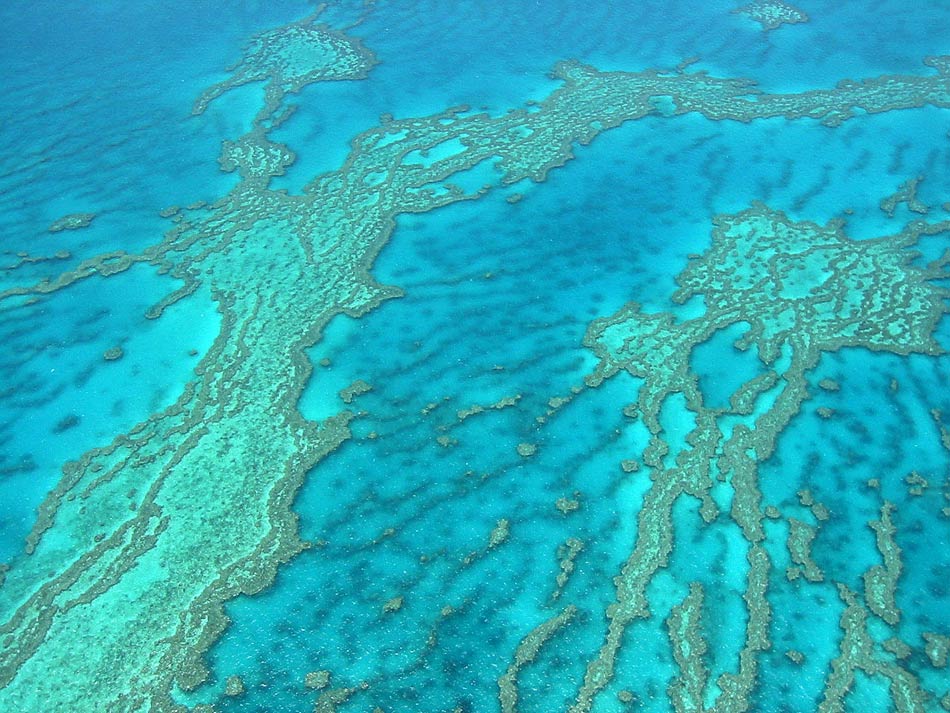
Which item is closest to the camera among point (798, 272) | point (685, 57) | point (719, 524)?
point (719, 524)

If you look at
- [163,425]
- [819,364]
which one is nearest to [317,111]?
[163,425]

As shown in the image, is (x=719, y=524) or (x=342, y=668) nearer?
(x=342, y=668)

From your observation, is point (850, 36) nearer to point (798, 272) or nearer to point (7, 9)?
point (798, 272)

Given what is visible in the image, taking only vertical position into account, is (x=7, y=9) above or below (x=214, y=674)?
above

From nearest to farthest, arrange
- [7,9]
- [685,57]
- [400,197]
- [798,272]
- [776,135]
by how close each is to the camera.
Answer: [798,272]
[400,197]
[776,135]
[685,57]
[7,9]

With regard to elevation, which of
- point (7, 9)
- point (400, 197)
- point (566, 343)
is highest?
point (7, 9)

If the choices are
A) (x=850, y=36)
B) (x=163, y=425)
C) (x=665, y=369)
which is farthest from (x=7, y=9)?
(x=850, y=36)

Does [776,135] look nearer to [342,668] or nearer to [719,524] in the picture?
[719,524]
